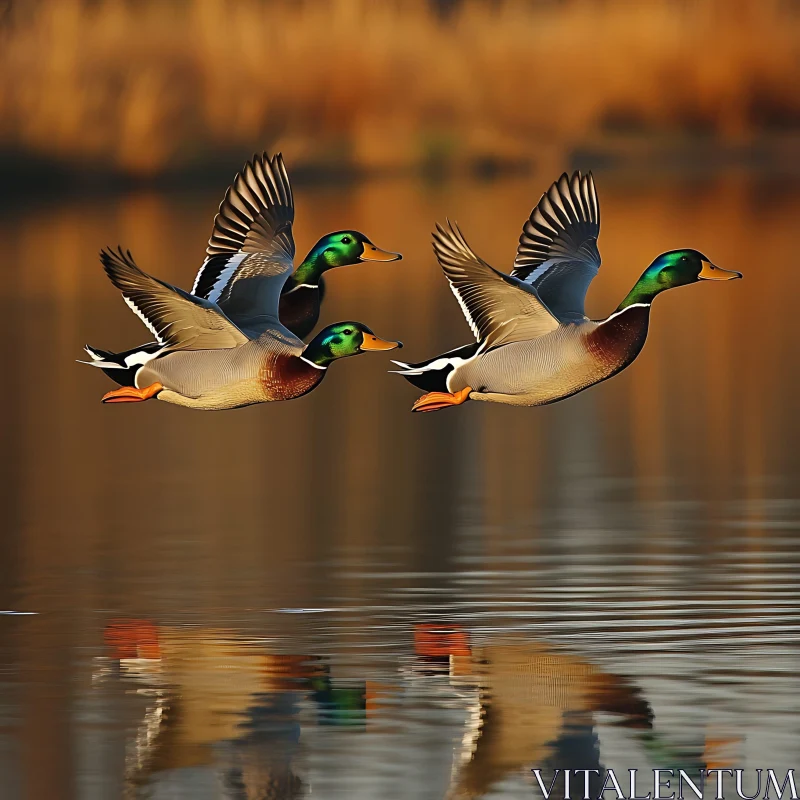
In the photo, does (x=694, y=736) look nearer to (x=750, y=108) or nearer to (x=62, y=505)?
(x=62, y=505)

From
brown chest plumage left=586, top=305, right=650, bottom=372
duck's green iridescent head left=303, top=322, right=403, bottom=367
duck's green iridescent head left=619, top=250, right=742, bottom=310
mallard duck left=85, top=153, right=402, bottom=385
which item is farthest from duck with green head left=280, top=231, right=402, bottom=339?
duck's green iridescent head left=619, top=250, right=742, bottom=310

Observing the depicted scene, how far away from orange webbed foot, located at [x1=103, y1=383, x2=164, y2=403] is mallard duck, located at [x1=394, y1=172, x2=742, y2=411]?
3.27 feet

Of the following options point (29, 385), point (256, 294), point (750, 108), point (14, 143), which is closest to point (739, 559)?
point (256, 294)

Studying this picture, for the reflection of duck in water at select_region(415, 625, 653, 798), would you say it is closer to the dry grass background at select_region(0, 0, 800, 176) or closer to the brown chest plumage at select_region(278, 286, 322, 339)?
the brown chest plumage at select_region(278, 286, 322, 339)

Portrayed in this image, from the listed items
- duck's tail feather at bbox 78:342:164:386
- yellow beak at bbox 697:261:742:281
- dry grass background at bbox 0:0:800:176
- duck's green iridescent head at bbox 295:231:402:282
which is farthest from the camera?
dry grass background at bbox 0:0:800:176

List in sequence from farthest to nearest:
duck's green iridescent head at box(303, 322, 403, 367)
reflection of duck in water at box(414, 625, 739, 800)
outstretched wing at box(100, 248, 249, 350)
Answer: reflection of duck in water at box(414, 625, 739, 800), outstretched wing at box(100, 248, 249, 350), duck's green iridescent head at box(303, 322, 403, 367)

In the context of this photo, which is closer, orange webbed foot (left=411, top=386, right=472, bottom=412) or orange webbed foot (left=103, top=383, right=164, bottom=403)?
orange webbed foot (left=411, top=386, right=472, bottom=412)

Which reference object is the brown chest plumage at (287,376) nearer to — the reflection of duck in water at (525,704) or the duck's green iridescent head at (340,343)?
the duck's green iridescent head at (340,343)

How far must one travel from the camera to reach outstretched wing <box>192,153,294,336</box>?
13.6 m

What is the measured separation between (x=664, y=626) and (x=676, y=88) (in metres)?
29.9

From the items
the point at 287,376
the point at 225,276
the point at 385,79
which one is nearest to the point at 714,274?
the point at 287,376

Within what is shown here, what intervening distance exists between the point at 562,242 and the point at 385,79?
30684 mm

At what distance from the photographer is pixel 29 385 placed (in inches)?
1300

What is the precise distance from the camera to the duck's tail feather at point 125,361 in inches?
498
